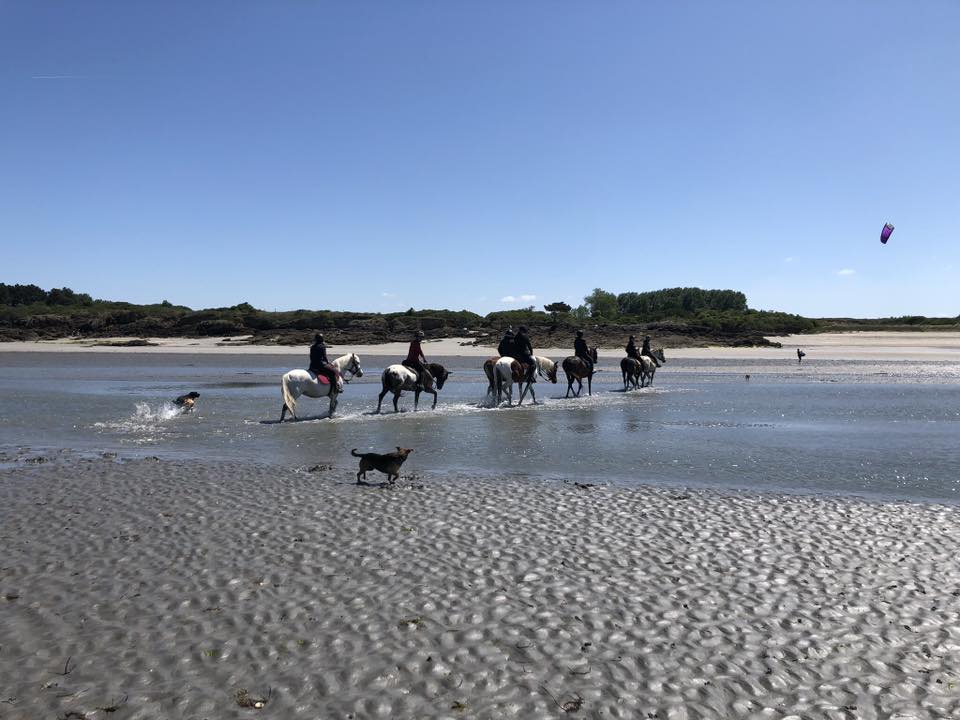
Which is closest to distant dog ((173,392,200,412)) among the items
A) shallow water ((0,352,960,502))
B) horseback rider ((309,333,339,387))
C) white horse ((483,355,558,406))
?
shallow water ((0,352,960,502))

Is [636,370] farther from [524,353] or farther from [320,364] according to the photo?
[320,364]

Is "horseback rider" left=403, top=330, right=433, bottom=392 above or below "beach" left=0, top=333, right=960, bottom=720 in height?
above

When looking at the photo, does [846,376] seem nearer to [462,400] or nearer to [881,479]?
[462,400]

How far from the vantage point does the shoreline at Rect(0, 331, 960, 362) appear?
166ft

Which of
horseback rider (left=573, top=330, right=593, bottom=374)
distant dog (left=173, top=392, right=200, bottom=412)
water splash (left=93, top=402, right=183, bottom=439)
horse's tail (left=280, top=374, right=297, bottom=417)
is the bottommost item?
water splash (left=93, top=402, right=183, bottom=439)

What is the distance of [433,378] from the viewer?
2388cm

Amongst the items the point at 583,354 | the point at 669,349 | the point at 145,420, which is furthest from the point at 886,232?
the point at 145,420

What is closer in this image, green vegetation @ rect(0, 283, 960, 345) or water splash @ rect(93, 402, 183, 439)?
water splash @ rect(93, 402, 183, 439)

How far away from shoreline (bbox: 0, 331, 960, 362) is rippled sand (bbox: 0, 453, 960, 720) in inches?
1589

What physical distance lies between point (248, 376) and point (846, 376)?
94.0 feet

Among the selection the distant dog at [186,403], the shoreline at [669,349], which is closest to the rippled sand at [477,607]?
the distant dog at [186,403]

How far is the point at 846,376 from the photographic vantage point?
3534cm

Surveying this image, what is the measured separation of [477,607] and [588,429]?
12.0 metres

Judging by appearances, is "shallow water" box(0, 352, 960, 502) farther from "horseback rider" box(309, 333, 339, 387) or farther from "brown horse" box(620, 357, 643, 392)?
"horseback rider" box(309, 333, 339, 387)
